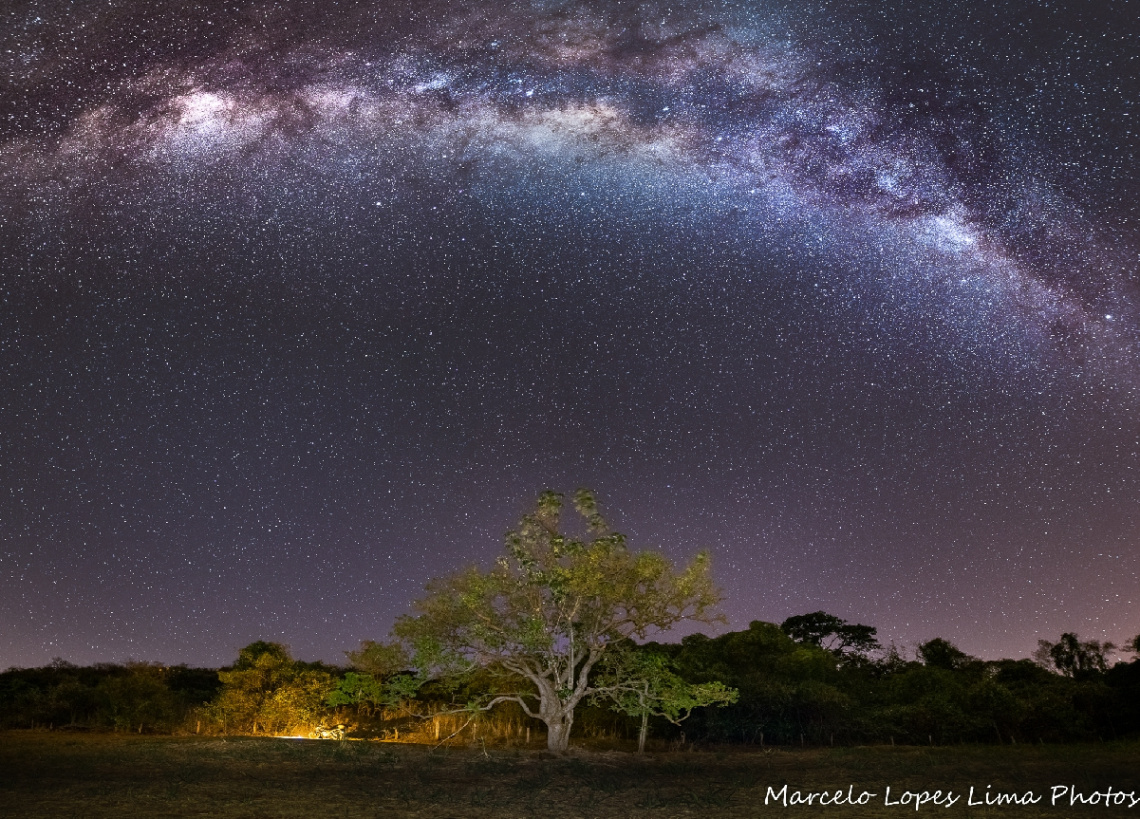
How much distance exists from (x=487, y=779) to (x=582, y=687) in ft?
26.2

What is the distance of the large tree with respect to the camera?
2795 cm

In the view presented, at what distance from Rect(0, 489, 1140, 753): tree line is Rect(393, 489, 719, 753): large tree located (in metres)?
0.06

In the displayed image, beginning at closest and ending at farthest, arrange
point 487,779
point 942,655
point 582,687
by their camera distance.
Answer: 1. point 487,779
2. point 582,687
3. point 942,655

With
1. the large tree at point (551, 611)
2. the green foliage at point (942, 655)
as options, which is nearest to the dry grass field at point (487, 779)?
the large tree at point (551, 611)

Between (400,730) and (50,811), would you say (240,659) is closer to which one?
(400,730)

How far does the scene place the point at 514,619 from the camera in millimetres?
28641

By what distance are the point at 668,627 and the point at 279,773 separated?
13.3m

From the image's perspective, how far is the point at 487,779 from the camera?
21047 mm

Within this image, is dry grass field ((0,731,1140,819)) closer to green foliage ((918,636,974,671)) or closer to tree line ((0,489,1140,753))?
tree line ((0,489,1140,753))

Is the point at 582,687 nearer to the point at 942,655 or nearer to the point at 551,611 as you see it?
the point at 551,611

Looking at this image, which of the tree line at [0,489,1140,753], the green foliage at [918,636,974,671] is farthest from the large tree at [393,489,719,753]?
the green foliage at [918,636,974,671]

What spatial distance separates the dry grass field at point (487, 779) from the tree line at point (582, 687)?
8.58ft

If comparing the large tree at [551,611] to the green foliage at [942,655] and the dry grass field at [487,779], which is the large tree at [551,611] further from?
the green foliage at [942,655]

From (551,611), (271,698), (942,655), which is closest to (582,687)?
(551,611)
